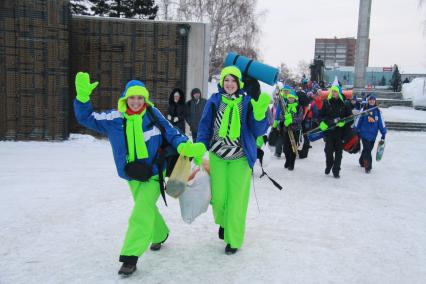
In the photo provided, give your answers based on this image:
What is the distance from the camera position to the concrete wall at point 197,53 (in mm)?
12516

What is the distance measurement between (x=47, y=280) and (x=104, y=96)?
9403 mm

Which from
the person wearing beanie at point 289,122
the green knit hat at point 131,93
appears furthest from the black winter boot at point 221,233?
the person wearing beanie at point 289,122

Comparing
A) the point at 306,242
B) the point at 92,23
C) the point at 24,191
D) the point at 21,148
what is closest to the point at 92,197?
the point at 24,191

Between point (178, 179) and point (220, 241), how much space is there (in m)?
1.13

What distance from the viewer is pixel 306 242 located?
4773mm

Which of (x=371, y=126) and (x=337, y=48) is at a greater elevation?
(x=337, y=48)

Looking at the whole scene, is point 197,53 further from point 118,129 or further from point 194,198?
point 118,129

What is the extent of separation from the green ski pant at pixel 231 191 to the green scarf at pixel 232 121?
0.25 m

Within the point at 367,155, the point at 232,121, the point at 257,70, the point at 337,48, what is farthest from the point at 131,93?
the point at 337,48

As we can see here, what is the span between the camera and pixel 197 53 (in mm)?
12578

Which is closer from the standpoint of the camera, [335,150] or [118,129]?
[118,129]

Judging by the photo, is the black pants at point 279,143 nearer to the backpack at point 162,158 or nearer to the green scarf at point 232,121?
the green scarf at point 232,121

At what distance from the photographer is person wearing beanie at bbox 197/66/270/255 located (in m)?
4.25

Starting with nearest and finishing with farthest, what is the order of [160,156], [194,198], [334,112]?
[160,156] → [194,198] → [334,112]
